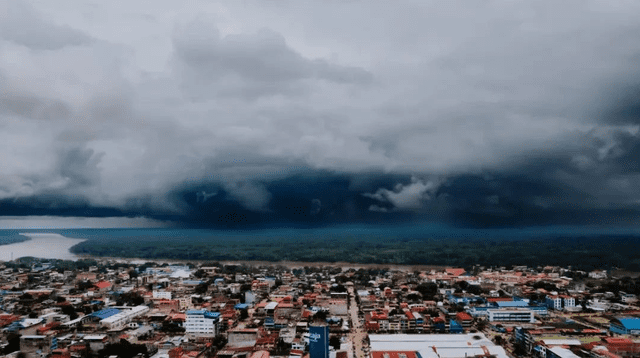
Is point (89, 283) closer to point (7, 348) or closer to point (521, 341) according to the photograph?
point (7, 348)

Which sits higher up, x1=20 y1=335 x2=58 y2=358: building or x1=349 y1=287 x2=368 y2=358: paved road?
x1=20 y1=335 x2=58 y2=358: building

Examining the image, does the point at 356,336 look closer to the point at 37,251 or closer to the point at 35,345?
the point at 35,345

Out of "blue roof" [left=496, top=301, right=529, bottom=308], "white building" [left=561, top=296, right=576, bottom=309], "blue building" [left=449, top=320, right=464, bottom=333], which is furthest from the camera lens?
"white building" [left=561, top=296, right=576, bottom=309]

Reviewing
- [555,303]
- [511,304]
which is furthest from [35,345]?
[555,303]

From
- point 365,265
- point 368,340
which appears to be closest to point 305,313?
point 368,340

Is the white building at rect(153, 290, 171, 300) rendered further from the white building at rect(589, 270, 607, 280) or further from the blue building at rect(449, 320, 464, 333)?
the white building at rect(589, 270, 607, 280)

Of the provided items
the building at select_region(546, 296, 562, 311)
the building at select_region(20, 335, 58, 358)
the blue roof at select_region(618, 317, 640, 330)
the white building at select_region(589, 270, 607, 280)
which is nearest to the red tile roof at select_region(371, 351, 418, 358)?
the blue roof at select_region(618, 317, 640, 330)
